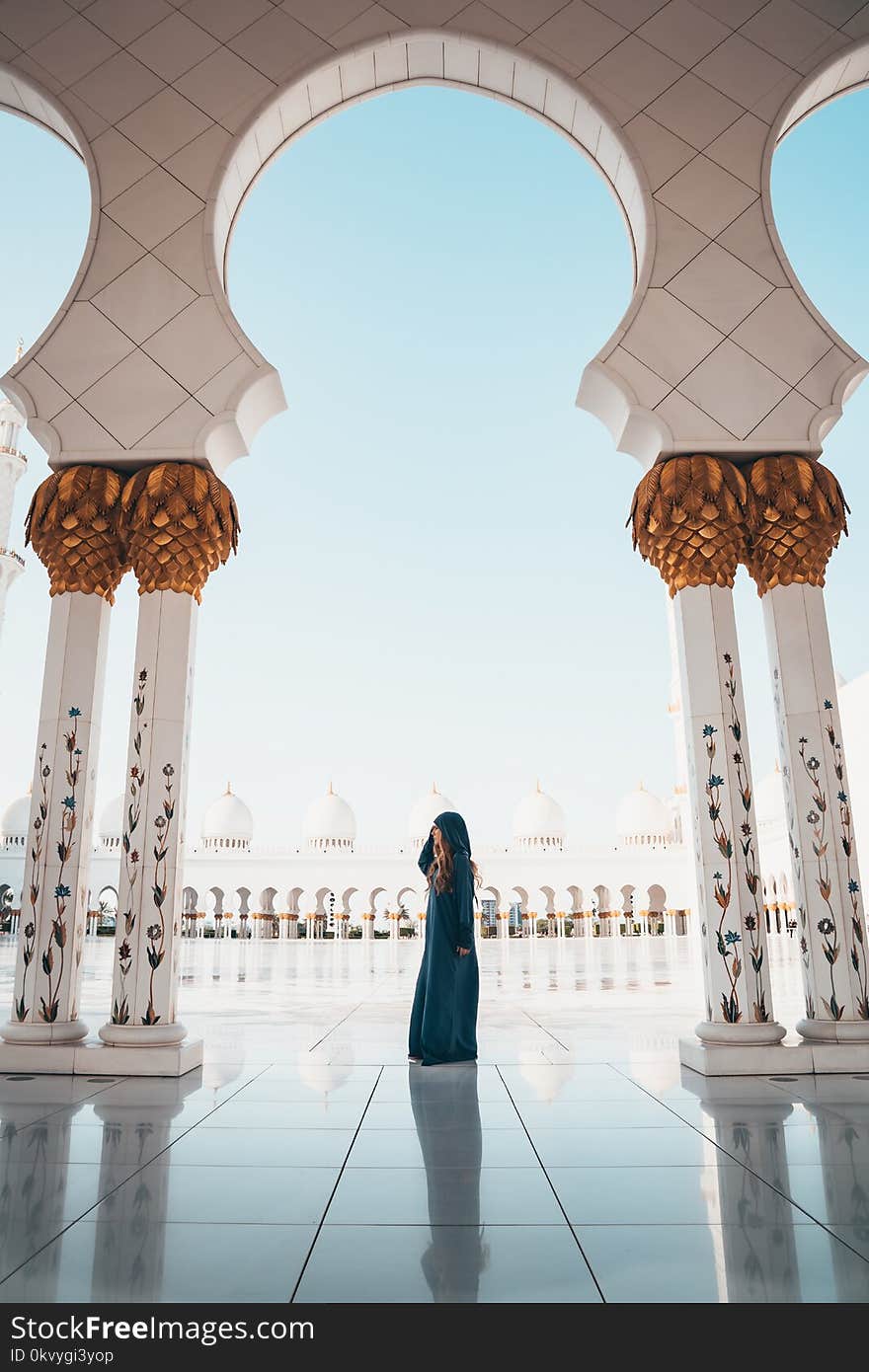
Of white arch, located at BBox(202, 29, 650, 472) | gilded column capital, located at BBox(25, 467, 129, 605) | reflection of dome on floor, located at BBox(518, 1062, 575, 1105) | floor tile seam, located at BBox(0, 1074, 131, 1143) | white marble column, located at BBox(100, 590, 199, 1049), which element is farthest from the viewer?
white arch, located at BBox(202, 29, 650, 472)

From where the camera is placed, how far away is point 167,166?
4102 mm

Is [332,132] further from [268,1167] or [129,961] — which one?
[268,1167]

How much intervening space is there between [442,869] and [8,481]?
706 inches

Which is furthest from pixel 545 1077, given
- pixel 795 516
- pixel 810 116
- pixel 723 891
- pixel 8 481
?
pixel 8 481

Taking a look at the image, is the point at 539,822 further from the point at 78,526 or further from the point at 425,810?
the point at 78,526

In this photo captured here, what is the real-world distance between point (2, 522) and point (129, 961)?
17.4 meters

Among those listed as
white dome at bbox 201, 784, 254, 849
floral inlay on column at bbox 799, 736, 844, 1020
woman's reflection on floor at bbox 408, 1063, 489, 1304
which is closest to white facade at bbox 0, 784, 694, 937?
white dome at bbox 201, 784, 254, 849

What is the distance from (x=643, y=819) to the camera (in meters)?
28.7

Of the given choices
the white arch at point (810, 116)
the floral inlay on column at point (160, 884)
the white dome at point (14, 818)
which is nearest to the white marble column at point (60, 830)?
the floral inlay on column at point (160, 884)

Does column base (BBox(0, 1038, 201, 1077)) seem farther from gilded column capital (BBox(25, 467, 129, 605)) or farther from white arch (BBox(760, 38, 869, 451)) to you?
white arch (BBox(760, 38, 869, 451))

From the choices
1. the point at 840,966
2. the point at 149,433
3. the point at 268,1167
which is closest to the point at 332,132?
the point at 149,433

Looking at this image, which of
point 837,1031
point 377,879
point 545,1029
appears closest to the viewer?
point 837,1031

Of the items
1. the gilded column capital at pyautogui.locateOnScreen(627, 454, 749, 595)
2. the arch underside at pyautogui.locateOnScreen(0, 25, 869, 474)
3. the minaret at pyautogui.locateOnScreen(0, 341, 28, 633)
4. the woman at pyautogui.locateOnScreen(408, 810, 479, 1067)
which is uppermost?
the minaret at pyautogui.locateOnScreen(0, 341, 28, 633)

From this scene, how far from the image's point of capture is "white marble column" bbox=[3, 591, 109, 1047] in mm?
3484
